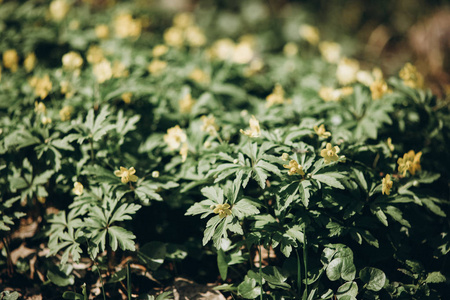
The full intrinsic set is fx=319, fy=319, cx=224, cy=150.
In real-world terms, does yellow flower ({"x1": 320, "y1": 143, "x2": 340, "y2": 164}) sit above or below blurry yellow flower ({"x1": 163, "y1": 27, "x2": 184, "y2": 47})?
below

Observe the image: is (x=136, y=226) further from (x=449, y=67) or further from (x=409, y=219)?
(x=449, y=67)

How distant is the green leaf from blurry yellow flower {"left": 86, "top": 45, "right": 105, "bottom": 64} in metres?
2.92

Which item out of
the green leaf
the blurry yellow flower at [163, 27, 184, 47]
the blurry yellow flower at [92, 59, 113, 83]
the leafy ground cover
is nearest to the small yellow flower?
the leafy ground cover

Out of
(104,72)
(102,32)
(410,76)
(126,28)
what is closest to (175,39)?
(126,28)

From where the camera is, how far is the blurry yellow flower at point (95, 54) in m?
3.26

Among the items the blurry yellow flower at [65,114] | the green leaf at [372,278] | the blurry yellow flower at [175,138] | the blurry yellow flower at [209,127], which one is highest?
the blurry yellow flower at [65,114]

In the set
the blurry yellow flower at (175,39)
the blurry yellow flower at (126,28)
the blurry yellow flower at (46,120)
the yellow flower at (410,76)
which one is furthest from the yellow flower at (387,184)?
the blurry yellow flower at (126,28)

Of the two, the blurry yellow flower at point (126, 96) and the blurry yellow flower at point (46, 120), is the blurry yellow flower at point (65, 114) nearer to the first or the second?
the blurry yellow flower at point (46, 120)

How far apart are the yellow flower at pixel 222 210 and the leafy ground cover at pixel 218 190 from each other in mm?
14

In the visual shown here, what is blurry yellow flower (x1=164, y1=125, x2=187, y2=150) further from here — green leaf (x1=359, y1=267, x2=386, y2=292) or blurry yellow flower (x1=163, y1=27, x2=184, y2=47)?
blurry yellow flower (x1=163, y1=27, x2=184, y2=47)

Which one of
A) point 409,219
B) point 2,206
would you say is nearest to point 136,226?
point 2,206

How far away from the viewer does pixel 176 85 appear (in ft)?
10.5

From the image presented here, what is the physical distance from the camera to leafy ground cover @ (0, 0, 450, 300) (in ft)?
6.12

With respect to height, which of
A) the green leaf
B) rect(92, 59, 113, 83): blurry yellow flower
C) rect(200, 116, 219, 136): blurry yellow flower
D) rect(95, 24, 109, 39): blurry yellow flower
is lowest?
the green leaf
